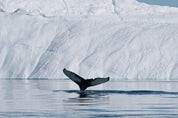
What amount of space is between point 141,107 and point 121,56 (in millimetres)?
52648

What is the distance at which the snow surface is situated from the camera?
65.5m

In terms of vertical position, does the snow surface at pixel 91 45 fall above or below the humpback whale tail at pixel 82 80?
below

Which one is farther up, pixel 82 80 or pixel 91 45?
pixel 82 80

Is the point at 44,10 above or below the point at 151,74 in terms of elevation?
above

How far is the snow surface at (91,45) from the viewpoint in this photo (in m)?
65.5

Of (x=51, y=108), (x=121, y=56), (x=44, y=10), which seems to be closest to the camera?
(x=51, y=108)

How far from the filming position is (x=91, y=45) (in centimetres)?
7275

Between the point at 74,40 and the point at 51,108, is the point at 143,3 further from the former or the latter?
the point at 51,108

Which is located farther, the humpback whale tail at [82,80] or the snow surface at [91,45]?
the snow surface at [91,45]

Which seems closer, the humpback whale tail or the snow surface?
the humpback whale tail

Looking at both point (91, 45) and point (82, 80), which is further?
point (91, 45)

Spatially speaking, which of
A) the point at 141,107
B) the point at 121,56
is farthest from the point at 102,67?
the point at 141,107

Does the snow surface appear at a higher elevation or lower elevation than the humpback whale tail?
lower

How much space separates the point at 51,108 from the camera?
14.6 m
